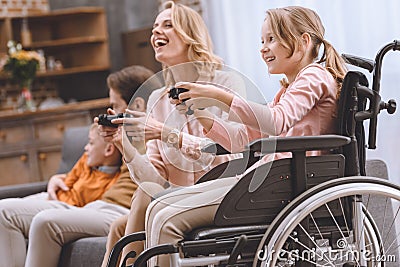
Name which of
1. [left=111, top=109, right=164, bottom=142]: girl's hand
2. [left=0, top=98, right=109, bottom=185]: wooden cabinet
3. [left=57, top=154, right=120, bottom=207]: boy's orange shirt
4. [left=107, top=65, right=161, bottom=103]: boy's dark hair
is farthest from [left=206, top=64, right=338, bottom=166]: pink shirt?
[left=0, top=98, right=109, bottom=185]: wooden cabinet

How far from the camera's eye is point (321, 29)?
2.50m

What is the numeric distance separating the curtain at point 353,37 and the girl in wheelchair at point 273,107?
2.68 ft

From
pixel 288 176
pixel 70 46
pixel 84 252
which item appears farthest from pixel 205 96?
pixel 70 46

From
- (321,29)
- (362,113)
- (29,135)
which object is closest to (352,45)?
(321,29)

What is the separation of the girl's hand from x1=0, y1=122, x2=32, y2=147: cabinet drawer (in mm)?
3190

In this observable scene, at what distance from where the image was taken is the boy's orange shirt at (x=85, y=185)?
3.56m

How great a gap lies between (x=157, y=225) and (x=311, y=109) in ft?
1.75

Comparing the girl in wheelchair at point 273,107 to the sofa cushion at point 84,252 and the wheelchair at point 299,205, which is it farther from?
the sofa cushion at point 84,252

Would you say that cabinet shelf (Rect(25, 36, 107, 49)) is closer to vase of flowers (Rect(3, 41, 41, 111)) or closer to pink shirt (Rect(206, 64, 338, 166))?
vase of flowers (Rect(3, 41, 41, 111))

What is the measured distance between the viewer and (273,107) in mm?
2283

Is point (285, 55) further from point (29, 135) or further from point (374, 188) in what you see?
point (29, 135)

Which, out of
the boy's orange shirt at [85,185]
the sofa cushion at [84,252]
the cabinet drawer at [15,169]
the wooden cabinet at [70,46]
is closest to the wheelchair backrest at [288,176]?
the sofa cushion at [84,252]

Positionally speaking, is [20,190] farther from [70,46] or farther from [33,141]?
[70,46]

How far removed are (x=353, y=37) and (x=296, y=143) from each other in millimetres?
1867
